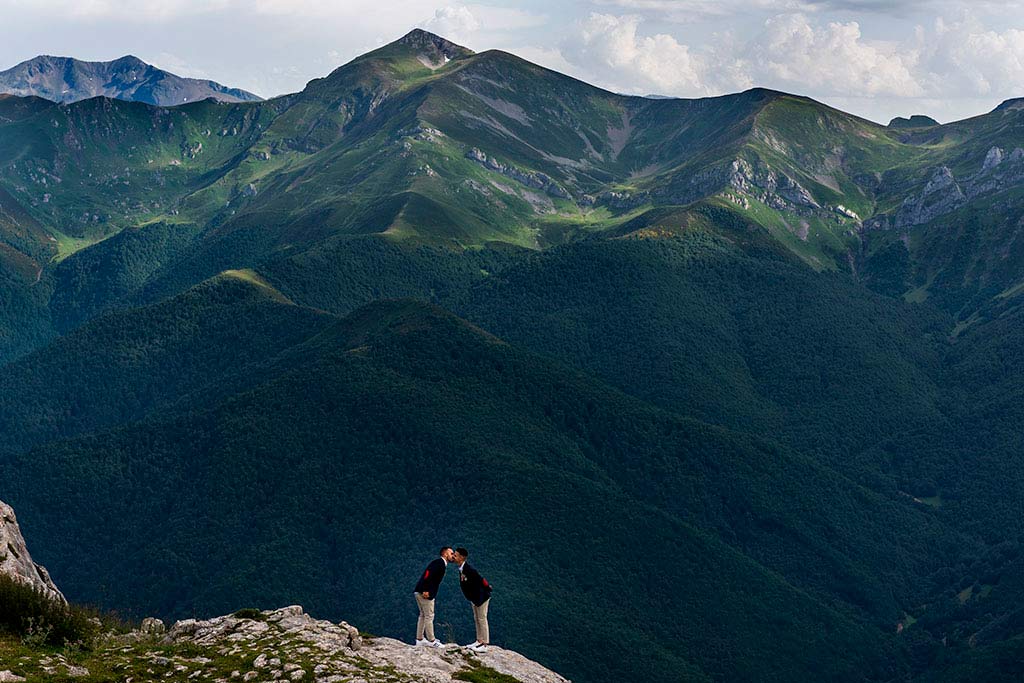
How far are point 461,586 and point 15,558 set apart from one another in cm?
3625

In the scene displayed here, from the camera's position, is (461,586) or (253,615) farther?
(253,615)

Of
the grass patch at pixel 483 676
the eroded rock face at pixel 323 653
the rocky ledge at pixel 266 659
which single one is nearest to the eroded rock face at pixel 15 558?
the rocky ledge at pixel 266 659

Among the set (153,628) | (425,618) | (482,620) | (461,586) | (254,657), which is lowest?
(153,628)

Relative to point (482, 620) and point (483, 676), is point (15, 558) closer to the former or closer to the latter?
point (482, 620)

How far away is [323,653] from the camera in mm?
70625

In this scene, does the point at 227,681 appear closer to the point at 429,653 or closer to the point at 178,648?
the point at 178,648

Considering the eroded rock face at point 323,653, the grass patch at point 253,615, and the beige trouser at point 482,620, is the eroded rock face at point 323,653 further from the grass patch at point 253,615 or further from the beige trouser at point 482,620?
the beige trouser at point 482,620

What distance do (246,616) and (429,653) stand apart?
1646 centimetres

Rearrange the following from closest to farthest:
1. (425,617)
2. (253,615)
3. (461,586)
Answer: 1. (461,586)
2. (425,617)
3. (253,615)

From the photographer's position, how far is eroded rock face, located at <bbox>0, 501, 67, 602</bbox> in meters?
80.2

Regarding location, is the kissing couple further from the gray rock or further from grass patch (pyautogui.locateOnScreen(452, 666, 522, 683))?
the gray rock

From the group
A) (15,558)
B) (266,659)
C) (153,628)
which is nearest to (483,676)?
(266,659)

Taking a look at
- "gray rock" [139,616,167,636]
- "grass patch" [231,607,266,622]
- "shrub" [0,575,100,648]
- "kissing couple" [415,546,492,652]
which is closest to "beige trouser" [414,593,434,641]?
"kissing couple" [415,546,492,652]

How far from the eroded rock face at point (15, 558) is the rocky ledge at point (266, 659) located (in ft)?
30.6
